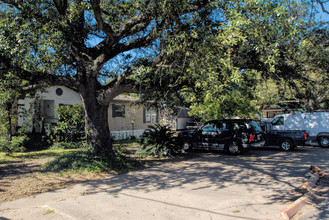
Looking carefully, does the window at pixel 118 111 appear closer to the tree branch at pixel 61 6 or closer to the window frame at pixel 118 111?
the window frame at pixel 118 111

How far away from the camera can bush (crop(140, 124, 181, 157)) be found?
1153cm

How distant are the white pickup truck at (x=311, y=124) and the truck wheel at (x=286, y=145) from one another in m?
2.31

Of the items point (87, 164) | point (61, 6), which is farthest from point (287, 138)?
point (61, 6)

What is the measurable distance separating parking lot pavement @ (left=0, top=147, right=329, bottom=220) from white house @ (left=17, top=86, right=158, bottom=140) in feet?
23.6

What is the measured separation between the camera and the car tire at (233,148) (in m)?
12.1

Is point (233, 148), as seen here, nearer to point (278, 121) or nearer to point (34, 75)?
point (278, 121)

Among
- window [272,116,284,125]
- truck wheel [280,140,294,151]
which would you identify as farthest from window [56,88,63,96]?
window [272,116,284,125]

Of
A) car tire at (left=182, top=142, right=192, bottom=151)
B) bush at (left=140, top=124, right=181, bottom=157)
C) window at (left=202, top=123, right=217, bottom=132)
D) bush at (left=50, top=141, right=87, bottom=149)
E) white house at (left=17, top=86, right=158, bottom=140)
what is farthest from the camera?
white house at (left=17, top=86, right=158, bottom=140)

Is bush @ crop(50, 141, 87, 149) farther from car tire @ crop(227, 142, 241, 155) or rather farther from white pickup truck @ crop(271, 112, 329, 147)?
white pickup truck @ crop(271, 112, 329, 147)

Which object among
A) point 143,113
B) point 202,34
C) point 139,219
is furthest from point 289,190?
point 143,113

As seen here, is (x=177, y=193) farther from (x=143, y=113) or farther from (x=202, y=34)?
(x=143, y=113)

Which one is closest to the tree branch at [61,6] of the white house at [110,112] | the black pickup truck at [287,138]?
the white house at [110,112]

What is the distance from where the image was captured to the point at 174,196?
5895mm

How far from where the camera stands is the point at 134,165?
9.23 m
